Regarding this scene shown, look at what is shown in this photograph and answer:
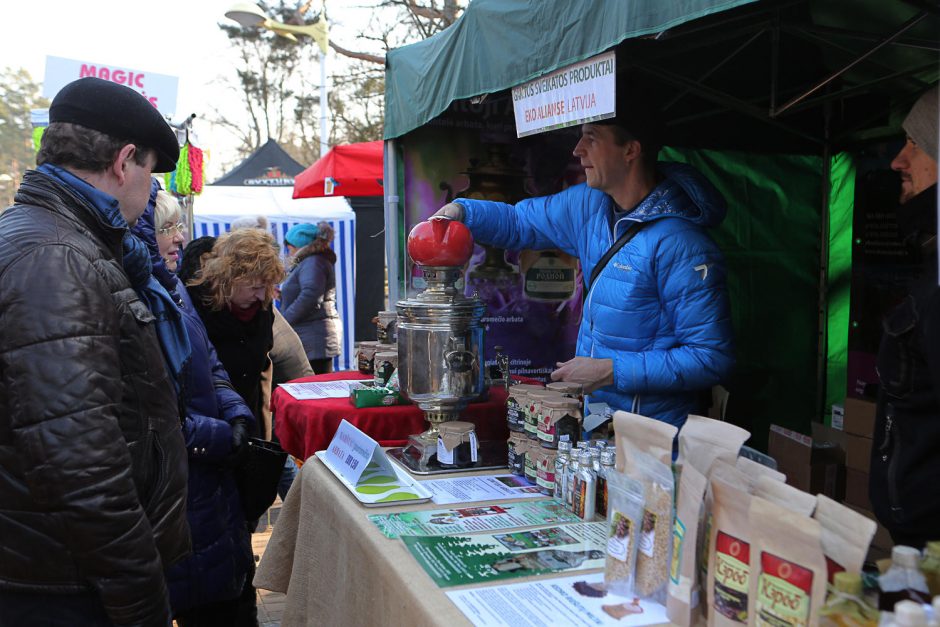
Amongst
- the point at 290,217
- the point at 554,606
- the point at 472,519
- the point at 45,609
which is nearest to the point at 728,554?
the point at 554,606

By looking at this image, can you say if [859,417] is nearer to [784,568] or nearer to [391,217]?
[391,217]

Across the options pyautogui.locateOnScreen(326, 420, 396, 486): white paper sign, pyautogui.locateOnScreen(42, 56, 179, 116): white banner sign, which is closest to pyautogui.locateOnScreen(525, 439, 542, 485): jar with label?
pyautogui.locateOnScreen(326, 420, 396, 486): white paper sign

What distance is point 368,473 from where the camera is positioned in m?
2.23

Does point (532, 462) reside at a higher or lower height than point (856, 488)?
higher

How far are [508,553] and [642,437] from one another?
0.44m

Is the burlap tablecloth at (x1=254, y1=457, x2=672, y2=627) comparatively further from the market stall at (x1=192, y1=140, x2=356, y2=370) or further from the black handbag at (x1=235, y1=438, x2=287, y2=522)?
the market stall at (x1=192, y1=140, x2=356, y2=370)

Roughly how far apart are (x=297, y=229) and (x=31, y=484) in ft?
18.2

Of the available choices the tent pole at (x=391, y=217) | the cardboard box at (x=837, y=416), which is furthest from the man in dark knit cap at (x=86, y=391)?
the cardboard box at (x=837, y=416)

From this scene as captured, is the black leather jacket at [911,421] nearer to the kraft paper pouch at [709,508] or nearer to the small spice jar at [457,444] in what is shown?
the kraft paper pouch at [709,508]

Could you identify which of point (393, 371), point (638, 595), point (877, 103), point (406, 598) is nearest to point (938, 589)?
point (638, 595)

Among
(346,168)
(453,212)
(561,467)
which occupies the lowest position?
(561,467)

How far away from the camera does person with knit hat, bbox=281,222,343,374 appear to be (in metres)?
6.54

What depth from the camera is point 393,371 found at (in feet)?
9.39

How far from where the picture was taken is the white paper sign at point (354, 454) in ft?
6.99
